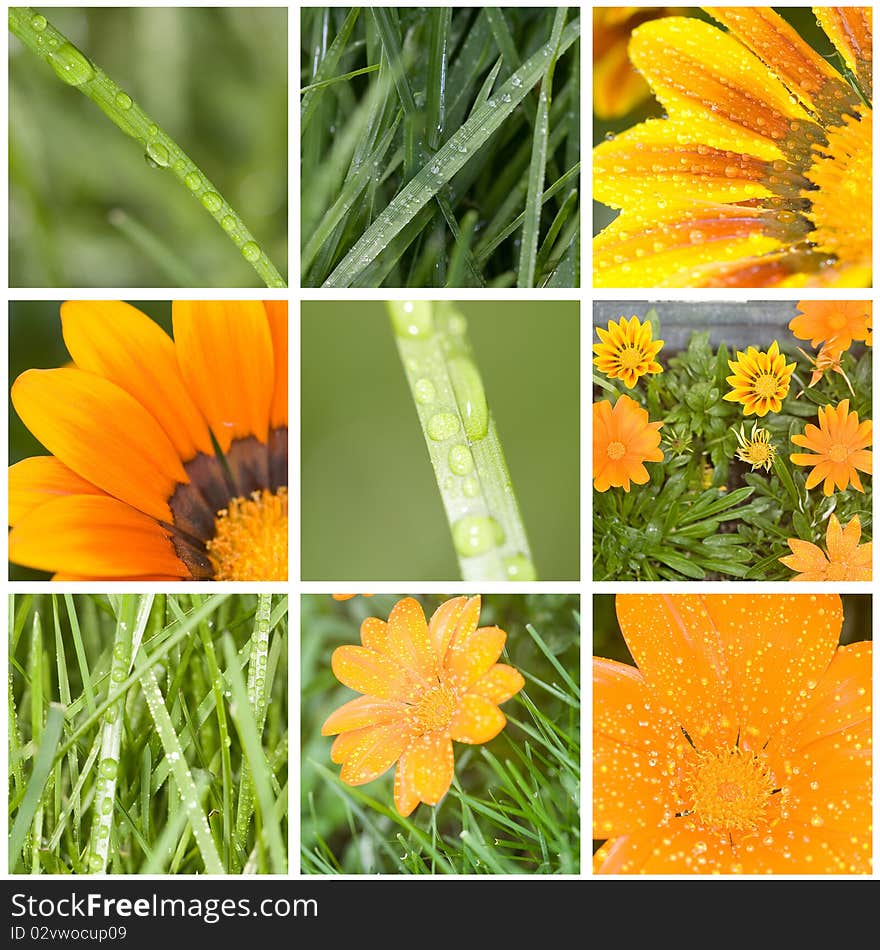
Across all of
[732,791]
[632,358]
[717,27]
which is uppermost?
[717,27]

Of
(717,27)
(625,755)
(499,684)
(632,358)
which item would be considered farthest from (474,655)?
(717,27)

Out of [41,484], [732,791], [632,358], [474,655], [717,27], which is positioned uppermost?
[717,27]

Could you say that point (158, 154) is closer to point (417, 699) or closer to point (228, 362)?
point (228, 362)

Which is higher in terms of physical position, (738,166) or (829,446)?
(738,166)

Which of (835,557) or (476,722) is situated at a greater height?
(835,557)

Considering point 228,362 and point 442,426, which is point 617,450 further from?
point 228,362

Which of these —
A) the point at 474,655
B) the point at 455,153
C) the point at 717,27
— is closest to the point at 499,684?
the point at 474,655
